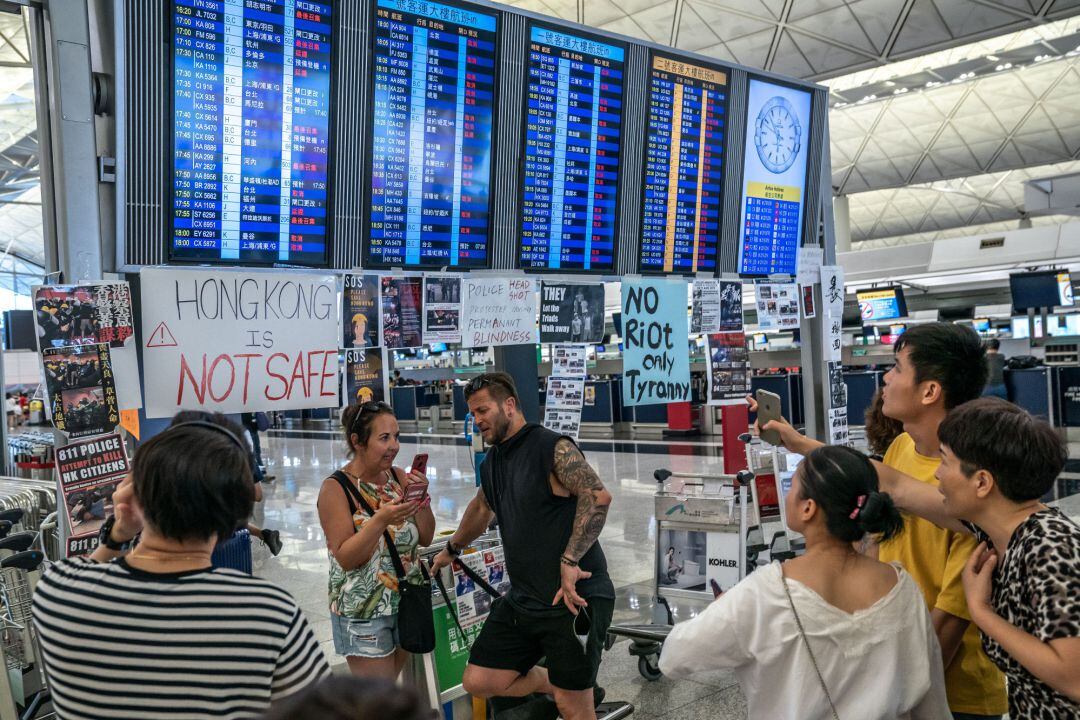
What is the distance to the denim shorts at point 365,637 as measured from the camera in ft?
10.4

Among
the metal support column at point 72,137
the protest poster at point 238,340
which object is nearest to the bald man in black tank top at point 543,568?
the protest poster at point 238,340

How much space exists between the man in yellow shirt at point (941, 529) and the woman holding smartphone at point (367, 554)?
164cm

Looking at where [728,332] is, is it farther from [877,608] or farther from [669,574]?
[877,608]

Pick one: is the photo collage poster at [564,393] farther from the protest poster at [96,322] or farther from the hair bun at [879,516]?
the hair bun at [879,516]

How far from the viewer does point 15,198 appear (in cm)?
3497

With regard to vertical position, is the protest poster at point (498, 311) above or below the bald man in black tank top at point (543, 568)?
above

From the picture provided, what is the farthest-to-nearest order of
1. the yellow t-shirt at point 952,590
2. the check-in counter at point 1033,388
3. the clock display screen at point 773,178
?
the check-in counter at point 1033,388
the clock display screen at point 773,178
the yellow t-shirt at point 952,590

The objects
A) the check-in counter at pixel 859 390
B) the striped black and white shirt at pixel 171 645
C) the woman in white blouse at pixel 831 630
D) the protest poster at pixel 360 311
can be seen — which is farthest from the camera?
the check-in counter at pixel 859 390

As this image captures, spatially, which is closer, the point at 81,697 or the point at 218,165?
the point at 81,697

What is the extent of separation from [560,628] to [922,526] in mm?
1393

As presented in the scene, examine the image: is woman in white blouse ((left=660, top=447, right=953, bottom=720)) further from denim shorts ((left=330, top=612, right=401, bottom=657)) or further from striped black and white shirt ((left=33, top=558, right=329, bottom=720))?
denim shorts ((left=330, top=612, right=401, bottom=657))

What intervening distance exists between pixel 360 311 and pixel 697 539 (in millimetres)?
2485

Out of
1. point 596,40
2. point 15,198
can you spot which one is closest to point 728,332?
point 596,40

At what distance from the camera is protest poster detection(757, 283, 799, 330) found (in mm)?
5121
